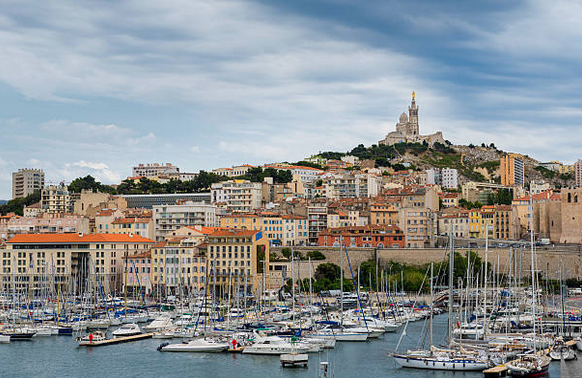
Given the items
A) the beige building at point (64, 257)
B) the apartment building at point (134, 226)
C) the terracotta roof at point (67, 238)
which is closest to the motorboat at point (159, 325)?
the beige building at point (64, 257)

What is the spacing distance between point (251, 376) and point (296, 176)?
72.2 metres

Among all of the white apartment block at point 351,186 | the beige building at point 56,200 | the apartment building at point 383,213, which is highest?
A: the white apartment block at point 351,186

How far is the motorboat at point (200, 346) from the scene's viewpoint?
4097 cm

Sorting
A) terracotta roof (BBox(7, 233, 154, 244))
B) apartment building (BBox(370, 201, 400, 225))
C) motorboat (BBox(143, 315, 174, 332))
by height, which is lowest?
motorboat (BBox(143, 315, 174, 332))

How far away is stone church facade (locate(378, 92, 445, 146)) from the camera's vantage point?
150 m

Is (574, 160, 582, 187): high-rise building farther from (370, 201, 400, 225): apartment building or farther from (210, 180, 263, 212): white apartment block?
(370, 201, 400, 225): apartment building

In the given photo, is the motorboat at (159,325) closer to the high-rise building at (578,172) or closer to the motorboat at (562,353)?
the motorboat at (562,353)

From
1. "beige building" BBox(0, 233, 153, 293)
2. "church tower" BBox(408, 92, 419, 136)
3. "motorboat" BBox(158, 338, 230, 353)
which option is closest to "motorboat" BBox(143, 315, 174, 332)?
"motorboat" BBox(158, 338, 230, 353)

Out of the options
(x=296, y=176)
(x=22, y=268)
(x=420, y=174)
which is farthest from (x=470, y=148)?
(x=22, y=268)

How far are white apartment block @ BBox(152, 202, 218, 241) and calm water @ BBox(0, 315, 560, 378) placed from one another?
34.2 metres

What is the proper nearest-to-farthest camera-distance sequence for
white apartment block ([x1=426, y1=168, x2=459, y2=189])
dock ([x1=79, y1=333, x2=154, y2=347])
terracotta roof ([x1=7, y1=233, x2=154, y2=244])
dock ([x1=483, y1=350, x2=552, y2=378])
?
dock ([x1=483, y1=350, x2=552, y2=378]), dock ([x1=79, y1=333, x2=154, y2=347]), terracotta roof ([x1=7, y1=233, x2=154, y2=244]), white apartment block ([x1=426, y1=168, x2=459, y2=189])

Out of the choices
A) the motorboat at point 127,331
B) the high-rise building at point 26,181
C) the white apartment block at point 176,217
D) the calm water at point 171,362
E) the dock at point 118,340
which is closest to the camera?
the calm water at point 171,362

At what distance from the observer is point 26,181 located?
136750mm

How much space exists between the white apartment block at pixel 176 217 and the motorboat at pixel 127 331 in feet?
104
